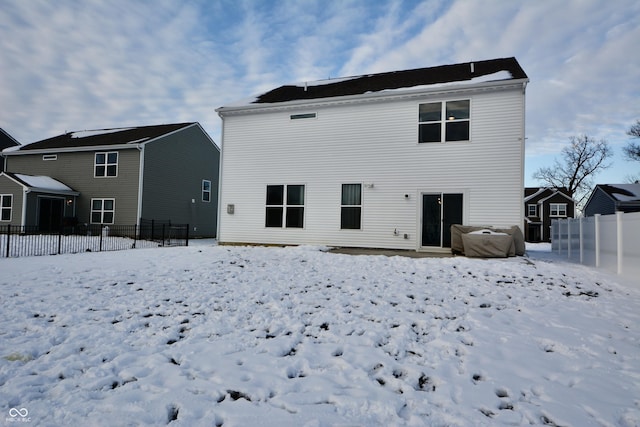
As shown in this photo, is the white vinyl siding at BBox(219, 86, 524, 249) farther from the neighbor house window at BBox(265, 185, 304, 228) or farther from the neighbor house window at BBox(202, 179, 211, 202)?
the neighbor house window at BBox(202, 179, 211, 202)

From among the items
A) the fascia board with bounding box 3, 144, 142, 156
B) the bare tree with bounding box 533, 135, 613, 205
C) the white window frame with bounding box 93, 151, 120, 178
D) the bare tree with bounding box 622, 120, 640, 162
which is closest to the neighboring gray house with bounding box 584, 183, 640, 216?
the bare tree with bounding box 622, 120, 640, 162

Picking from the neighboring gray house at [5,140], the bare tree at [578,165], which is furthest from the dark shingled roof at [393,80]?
the bare tree at [578,165]

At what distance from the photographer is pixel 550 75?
68.6ft

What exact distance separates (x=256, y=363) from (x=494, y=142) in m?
10.6

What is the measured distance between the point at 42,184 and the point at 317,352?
22.4 meters

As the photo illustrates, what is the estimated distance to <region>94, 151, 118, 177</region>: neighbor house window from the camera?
19422 mm

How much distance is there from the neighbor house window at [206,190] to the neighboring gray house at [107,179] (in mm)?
533

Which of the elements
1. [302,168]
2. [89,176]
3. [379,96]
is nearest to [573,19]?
[379,96]

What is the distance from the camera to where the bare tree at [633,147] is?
96.4 ft

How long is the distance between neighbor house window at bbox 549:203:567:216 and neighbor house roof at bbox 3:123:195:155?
40162mm

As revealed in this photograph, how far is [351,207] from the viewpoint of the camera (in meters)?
12.0

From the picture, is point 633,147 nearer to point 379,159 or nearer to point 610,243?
point 610,243

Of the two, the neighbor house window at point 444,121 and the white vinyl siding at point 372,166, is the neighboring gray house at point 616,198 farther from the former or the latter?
the neighbor house window at point 444,121

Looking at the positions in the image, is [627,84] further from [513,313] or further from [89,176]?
[89,176]
